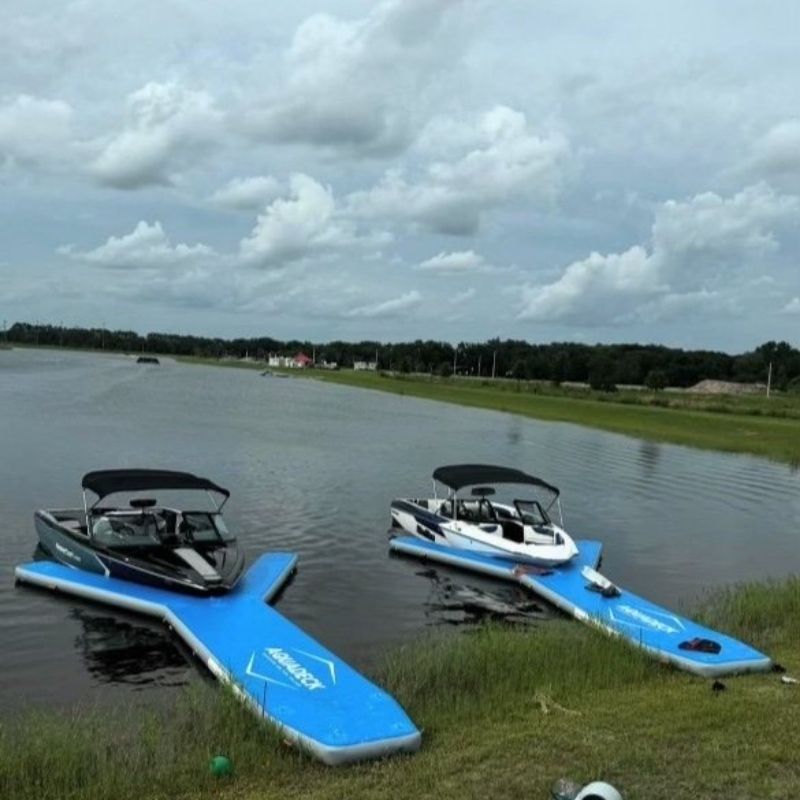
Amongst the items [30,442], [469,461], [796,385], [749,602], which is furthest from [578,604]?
[796,385]

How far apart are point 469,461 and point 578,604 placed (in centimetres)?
2669

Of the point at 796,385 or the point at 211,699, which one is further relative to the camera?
the point at 796,385

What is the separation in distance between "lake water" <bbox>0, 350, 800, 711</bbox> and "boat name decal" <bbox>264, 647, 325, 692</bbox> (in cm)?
142

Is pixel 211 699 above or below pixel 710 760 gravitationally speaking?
below

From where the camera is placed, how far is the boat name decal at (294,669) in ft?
42.7

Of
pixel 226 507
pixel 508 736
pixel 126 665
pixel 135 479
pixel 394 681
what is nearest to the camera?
pixel 508 736

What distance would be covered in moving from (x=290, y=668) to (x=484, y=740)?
452cm

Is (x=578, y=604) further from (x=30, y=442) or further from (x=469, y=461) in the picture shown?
(x=30, y=442)

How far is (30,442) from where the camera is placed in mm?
43906

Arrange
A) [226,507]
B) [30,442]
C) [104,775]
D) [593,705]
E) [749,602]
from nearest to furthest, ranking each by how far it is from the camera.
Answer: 1. [104,775]
2. [593,705]
3. [749,602]
4. [226,507]
5. [30,442]

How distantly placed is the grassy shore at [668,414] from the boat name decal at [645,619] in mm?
40633

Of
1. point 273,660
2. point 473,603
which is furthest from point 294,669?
point 473,603

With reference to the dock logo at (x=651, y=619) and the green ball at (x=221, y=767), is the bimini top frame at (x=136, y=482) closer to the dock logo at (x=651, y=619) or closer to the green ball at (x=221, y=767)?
the dock logo at (x=651, y=619)

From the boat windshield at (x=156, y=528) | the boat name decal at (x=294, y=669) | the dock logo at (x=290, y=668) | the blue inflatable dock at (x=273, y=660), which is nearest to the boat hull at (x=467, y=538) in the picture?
the blue inflatable dock at (x=273, y=660)
